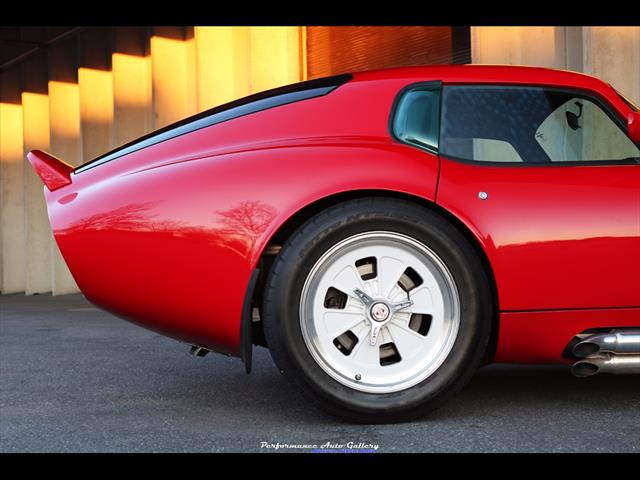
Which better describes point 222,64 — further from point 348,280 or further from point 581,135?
point 348,280

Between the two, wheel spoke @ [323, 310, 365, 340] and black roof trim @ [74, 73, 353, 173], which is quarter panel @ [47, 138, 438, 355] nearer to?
black roof trim @ [74, 73, 353, 173]

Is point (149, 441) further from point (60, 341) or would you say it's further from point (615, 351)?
point (60, 341)

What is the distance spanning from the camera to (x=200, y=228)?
2.97 meters

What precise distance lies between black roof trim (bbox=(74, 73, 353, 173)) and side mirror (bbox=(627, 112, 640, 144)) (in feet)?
3.45

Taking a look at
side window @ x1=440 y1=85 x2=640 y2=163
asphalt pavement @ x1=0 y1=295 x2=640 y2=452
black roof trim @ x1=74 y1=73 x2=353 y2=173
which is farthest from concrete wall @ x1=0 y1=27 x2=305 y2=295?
side window @ x1=440 y1=85 x2=640 y2=163

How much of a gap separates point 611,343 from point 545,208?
54 cm

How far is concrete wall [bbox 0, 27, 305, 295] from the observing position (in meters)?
11.2

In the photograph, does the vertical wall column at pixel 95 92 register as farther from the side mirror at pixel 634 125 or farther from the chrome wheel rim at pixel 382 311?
the side mirror at pixel 634 125

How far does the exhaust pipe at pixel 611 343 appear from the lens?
3.00m

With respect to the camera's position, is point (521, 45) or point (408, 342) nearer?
point (408, 342)

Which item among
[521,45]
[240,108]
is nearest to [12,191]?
[521,45]

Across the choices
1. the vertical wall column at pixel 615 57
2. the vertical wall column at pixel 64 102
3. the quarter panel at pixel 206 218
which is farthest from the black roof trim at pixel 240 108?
the vertical wall column at pixel 64 102

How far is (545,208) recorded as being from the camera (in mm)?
2965
